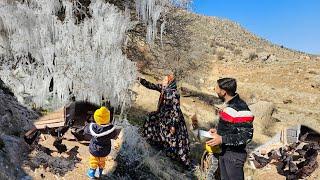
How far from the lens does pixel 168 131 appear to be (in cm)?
1048

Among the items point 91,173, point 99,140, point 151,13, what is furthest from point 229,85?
point 151,13

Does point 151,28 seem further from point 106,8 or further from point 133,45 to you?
point 106,8

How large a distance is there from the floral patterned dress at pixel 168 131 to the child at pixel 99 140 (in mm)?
2770

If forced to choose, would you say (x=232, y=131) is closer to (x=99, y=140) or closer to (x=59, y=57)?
(x=99, y=140)

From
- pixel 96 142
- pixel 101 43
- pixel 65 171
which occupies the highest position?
pixel 101 43

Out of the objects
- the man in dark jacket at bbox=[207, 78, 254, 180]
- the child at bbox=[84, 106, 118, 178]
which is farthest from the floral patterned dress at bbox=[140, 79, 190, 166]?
the man in dark jacket at bbox=[207, 78, 254, 180]

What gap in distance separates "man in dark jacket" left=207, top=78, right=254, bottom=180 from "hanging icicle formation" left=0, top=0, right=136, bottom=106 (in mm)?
5844

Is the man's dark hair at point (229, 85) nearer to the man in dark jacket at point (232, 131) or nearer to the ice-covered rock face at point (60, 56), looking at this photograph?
the man in dark jacket at point (232, 131)

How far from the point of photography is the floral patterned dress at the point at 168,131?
10.4m

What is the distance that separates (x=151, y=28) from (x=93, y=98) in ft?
15.2

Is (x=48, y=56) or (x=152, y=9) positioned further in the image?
(x=152, y=9)

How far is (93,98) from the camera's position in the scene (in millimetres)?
11828

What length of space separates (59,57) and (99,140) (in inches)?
203

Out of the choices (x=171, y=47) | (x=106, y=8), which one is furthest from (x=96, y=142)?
(x=171, y=47)
